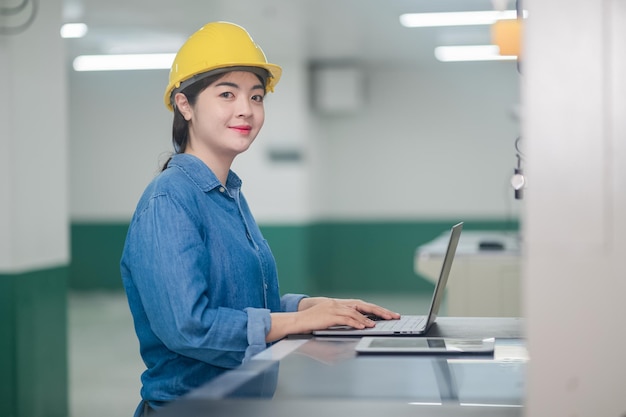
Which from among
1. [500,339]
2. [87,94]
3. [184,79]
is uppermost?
[87,94]

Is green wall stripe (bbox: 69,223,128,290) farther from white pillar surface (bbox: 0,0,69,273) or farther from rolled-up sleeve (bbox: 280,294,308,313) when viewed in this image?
rolled-up sleeve (bbox: 280,294,308,313)

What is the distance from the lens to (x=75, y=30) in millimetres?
7672

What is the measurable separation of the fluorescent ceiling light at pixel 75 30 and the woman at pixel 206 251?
5800mm

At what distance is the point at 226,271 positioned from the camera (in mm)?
1853

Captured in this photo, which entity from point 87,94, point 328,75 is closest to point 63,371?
point 328,75

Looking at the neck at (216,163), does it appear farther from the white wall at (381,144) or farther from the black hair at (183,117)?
the white wall at (381,144)

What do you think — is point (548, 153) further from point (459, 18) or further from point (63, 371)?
point (459, 18)

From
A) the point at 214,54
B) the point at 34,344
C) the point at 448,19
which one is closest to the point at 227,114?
the point at 214,54

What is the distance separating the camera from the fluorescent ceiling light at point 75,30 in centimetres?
746

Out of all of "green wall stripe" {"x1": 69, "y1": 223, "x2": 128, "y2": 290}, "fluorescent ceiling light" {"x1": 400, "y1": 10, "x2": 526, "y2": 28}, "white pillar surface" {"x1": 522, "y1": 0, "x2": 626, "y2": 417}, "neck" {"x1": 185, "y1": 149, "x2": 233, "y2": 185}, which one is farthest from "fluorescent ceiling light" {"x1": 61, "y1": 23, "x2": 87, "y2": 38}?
"white pillar surface" {"x1": 522, "y1": 0, "x2": 626, "y2": 417}

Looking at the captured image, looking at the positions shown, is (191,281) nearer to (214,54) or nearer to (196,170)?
(196,170)

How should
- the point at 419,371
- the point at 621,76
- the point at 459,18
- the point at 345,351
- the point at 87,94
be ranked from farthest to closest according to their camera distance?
the point at 87,94 < the point at 459,18 < the point at 345,351 < the point at 419,371 < the point at 621,76

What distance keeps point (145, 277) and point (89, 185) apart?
9.58 m

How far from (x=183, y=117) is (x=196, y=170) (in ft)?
0.60
